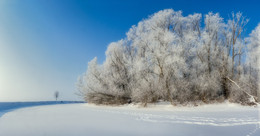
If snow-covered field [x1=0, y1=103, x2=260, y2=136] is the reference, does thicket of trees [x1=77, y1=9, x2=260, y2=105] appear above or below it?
above

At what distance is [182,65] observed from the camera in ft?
46.6

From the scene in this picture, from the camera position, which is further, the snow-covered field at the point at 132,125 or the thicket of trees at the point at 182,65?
the thicket of trees at the point at 182,65

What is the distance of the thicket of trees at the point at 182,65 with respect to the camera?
45.1 feet

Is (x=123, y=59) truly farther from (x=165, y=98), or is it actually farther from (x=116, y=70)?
(x=165, y=98)

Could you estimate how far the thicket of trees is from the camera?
13.8 metres

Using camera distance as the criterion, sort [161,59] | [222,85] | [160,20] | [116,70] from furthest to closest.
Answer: [116,70], [160,20], [222,85], [161,59]

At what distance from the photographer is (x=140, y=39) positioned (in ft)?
52.3

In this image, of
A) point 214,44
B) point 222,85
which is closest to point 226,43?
point 214,44

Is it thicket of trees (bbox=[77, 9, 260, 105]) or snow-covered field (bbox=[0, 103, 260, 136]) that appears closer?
snow-covered field (bbox=[0, 103, 260, 136])

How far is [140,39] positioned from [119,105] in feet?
22.0

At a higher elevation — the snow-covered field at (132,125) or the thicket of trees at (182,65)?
the thicket of trees at (182,65)

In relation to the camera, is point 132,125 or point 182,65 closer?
point 132,125

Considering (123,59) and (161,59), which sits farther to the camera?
(123,59)

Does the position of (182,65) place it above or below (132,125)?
above
